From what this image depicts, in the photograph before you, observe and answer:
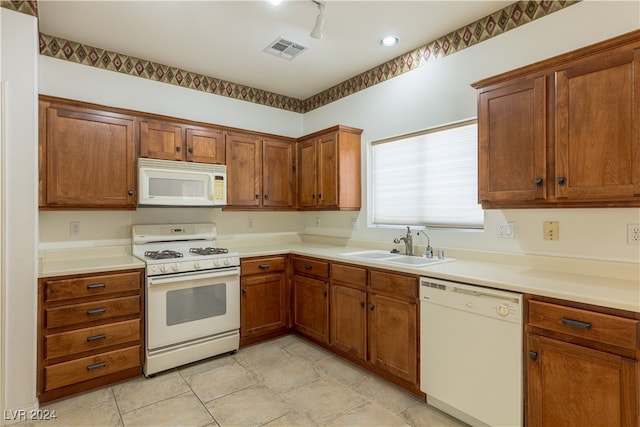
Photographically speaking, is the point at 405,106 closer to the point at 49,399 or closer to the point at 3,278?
the point at 3,278

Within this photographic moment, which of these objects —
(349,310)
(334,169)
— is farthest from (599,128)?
(334,169)

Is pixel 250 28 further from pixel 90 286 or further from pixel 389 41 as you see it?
pixel 90 286

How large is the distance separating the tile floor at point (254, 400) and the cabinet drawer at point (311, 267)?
76 centimetres

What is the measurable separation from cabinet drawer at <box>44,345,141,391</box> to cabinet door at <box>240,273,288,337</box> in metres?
0.93

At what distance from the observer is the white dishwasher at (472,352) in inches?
70.6

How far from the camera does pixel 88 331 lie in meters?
2.40

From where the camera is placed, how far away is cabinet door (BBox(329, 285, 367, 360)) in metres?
2.70

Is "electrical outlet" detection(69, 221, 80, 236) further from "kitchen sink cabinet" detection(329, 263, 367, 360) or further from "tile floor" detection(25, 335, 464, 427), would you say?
"kitchen sink cabinet" detection(329, 263, 367, 360)

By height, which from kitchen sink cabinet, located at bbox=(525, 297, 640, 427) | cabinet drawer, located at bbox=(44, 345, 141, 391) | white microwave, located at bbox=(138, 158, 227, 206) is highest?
white microwave, located at bbox=(138, 158, 227, 206)

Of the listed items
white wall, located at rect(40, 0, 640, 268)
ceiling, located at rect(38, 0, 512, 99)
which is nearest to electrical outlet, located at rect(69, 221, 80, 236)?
white wall, located at rect(40, 0, 640, 268)

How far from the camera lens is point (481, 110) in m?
2.22

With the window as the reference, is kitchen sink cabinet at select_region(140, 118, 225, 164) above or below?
above

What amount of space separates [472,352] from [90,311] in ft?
8.40

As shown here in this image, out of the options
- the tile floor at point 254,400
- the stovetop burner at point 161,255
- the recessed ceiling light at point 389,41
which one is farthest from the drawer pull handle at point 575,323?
the stovetop burner at point 161,255
